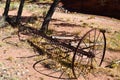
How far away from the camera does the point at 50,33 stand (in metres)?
18.3

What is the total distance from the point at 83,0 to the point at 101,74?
53.8 ft

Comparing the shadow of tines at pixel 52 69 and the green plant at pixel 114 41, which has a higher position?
the green plant at pixel 114 41

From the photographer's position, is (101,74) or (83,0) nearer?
(101,74)

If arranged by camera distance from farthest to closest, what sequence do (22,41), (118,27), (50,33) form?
(118,27) < (50,33) < (22,41)

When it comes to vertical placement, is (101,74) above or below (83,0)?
below

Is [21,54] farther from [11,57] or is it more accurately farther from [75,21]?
[75,21]

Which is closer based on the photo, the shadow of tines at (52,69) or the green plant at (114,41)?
the shadow of tines at (52,69)

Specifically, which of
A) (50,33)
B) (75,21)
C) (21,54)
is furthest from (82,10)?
(21,54)

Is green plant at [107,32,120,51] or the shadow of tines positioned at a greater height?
green plant at [107,32,120,51]

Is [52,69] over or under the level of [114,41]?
under

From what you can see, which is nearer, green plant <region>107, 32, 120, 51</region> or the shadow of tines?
the shadow of tines

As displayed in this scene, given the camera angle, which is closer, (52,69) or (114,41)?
(52,69)

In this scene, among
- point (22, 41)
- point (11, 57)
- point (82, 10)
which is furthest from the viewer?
point (82, 10)

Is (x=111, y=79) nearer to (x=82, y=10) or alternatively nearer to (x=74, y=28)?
(x=74, y=28)
